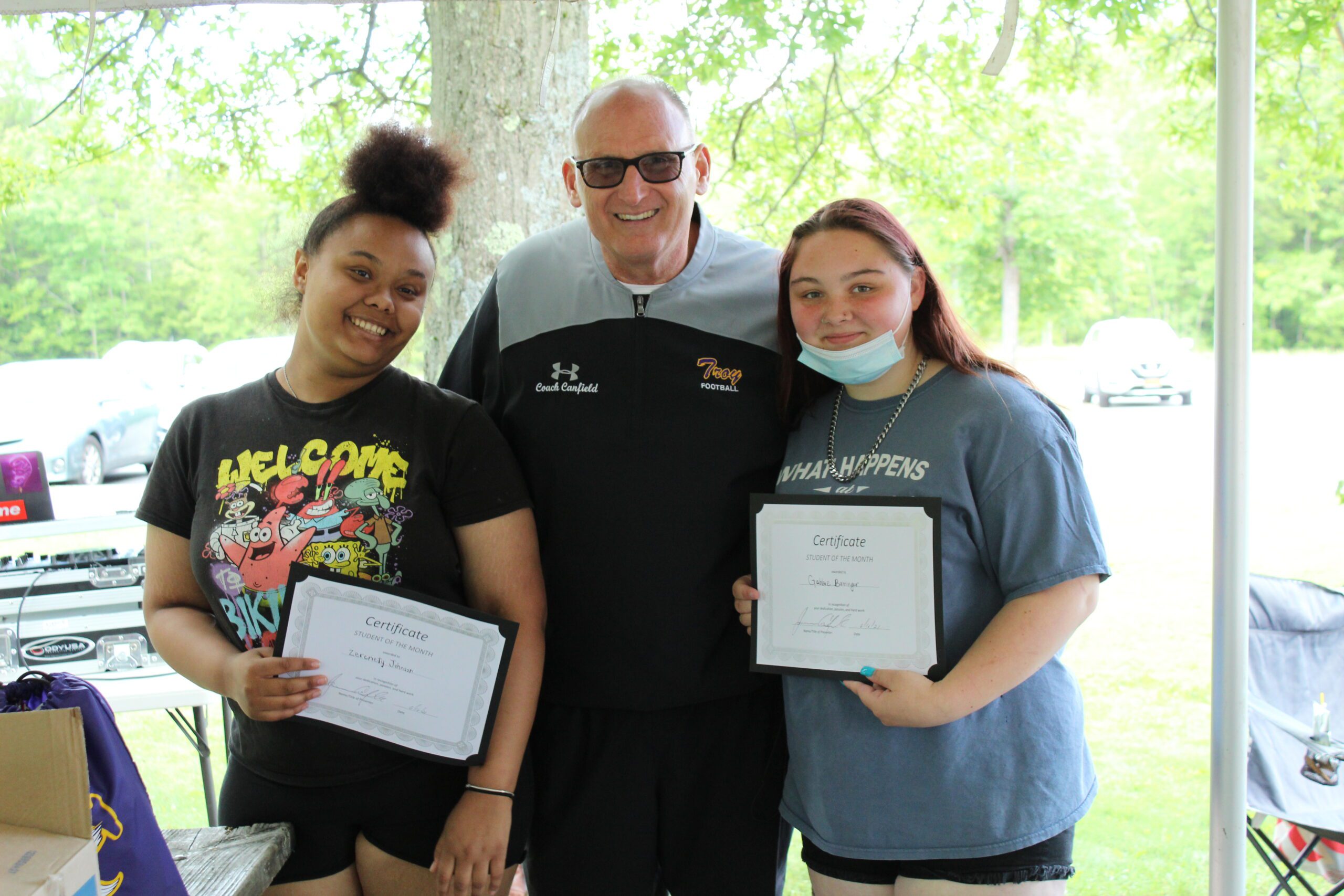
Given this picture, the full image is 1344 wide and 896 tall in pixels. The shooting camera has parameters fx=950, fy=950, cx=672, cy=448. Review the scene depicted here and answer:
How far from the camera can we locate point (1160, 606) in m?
7.55

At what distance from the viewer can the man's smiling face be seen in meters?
1.94

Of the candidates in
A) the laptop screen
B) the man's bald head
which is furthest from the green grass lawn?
the laptop screen

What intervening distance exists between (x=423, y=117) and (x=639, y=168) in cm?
360

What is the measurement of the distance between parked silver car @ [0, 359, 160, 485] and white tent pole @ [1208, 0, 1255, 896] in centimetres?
617

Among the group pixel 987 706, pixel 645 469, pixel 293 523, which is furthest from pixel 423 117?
pixel 987 706

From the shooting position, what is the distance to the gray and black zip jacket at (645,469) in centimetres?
191

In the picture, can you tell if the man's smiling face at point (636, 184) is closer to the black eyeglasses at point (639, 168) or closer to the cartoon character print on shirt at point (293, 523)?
the black eyeglasses at point (639, 168)

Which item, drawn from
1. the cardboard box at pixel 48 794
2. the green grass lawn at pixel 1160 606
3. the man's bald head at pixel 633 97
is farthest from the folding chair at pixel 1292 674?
the cardboard box at pixel 48 794

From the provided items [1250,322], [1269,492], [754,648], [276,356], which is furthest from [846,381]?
[1269,492]

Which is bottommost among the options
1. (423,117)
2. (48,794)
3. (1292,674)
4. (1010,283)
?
(1292,674)

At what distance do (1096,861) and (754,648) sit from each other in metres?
3.63

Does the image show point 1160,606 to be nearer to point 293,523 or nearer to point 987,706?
point 987,706

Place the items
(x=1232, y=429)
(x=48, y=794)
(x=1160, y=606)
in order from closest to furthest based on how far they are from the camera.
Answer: (x=48, y=794)
(x=1232, y=429)
(x=1160, y=606)

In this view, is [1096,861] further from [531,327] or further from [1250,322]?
[531,327]
